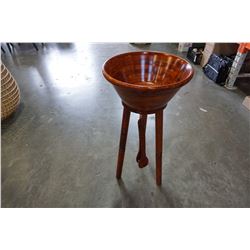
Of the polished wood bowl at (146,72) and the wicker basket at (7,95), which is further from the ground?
the polished wood bowl at (146,72)

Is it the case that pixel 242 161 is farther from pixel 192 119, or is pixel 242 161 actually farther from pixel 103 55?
pixel 103 55

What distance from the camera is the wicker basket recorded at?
188 cm

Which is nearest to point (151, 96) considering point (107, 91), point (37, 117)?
point (37, 117)

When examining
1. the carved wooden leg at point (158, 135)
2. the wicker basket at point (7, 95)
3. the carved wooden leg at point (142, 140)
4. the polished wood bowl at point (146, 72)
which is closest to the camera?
the polished wood bowl at point (146, 72)

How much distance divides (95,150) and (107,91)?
41.8 inches

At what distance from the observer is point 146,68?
1122 millimetres

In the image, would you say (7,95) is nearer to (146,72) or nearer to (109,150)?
(109,150)

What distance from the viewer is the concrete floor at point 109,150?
4.53ft

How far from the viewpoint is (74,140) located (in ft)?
5.95

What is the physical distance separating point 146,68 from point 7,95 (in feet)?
4.84

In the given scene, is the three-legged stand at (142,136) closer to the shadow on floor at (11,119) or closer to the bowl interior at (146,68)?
the bowl interior at (146,68)

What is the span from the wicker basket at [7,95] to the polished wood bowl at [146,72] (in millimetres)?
1354

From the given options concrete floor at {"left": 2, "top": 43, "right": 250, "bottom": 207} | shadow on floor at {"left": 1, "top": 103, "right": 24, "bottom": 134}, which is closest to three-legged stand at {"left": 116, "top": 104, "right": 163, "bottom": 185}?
concrete floor at {"left": 2, "top": 43, "right": 250, "bottom": 207}

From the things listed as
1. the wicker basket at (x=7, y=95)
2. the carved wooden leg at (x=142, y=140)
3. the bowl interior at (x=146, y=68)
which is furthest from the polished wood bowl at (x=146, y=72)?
the wicker basket at (x=7, y=95)
